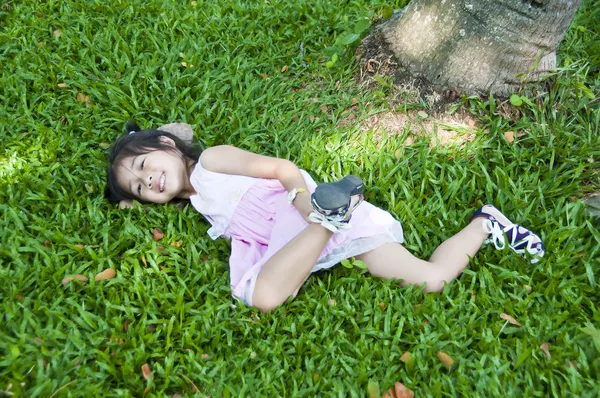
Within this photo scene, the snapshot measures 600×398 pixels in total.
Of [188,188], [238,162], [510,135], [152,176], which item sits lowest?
[188,188]

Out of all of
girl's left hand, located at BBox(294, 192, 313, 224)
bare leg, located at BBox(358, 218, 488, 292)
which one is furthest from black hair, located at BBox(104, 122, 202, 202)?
bare leg, located at BBox(358, 218, 488, 292)

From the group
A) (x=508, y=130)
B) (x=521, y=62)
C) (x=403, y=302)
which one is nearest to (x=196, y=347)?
(x=403, y=302)

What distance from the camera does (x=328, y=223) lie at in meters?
2.55

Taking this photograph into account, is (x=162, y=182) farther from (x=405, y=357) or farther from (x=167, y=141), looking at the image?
(x=405, y=357)

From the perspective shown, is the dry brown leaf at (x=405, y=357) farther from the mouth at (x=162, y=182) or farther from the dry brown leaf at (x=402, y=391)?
the mouth at (x=162, y=182)

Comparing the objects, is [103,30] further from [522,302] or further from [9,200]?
[522,302]

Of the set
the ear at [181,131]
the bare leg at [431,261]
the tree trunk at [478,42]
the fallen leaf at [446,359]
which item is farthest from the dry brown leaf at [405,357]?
the ear at [181,131]

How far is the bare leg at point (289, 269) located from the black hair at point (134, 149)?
103 centimetres

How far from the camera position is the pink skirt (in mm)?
2799

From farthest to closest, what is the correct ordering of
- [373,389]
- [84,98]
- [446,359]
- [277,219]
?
1. [84,98]
2. [277,219]
3. [446,359]
4. [373,389]

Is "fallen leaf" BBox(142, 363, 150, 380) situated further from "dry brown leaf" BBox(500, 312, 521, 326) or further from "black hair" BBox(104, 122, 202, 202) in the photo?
"dry brown leaf" BBox(500, 312, 521, 326)

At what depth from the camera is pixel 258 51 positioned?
13.7 ft

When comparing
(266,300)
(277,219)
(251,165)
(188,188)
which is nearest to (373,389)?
(266,300)

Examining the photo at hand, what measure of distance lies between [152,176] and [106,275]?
63 cm
